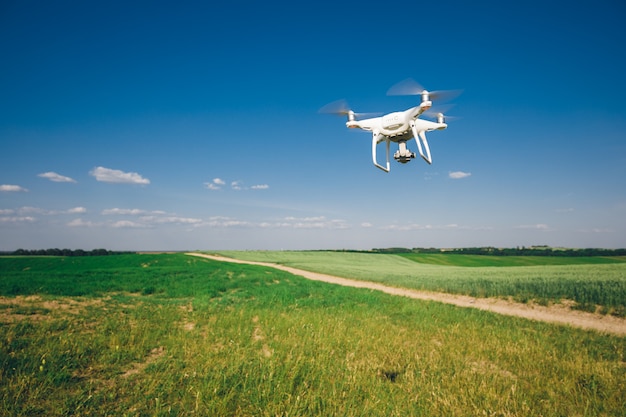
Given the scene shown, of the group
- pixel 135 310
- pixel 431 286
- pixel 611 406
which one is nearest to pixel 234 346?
pixel 135 310

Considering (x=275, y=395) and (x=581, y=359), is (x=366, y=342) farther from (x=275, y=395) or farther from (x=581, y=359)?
(x=581, y=359)

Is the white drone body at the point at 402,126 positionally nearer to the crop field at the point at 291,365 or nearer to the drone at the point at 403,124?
the drone at the point at 403,124

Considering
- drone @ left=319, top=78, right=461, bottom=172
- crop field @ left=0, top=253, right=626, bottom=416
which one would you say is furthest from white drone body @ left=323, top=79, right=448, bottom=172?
crop field @ left=0, top=253, right=626, bottom=416

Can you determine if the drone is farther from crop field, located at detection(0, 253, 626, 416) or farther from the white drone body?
crop field, located at detection(0, 253, 626, 416)

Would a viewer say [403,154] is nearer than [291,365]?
No

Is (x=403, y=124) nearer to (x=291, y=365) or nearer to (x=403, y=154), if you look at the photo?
(x=403, y=154)

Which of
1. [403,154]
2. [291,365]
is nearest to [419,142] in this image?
[403,154]

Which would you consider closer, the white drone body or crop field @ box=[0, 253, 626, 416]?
crop field @ box=[0, 253, 626, 416]
